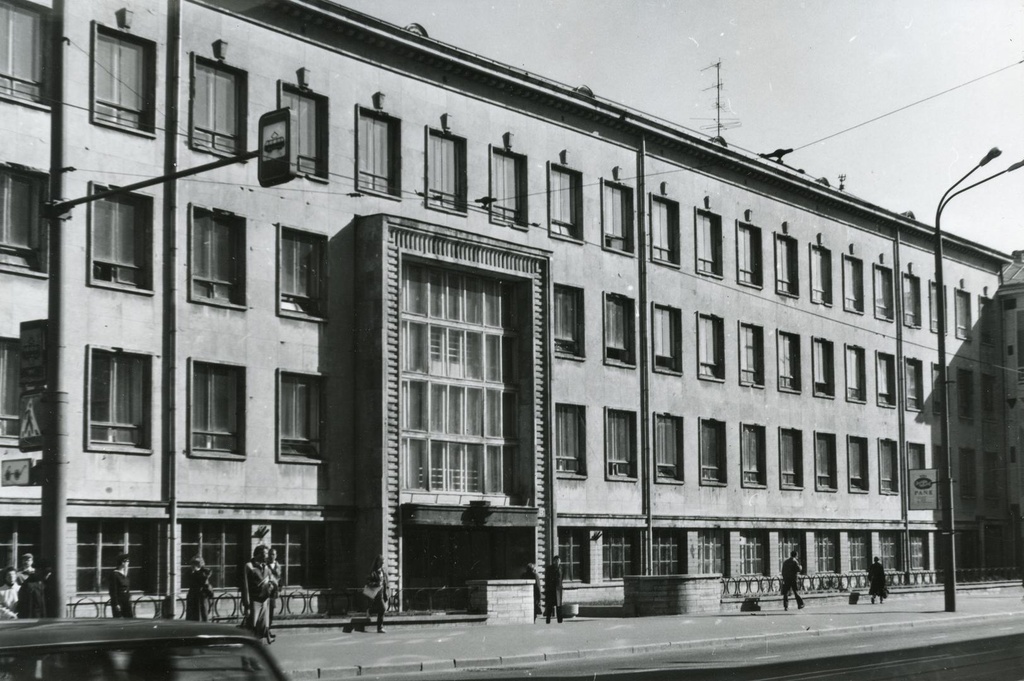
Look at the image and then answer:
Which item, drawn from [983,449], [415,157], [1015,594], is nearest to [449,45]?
[415,157]

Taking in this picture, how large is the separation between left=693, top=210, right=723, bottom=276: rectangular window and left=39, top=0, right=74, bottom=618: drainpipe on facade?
2979 centimetres

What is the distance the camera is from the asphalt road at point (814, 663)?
702 inches

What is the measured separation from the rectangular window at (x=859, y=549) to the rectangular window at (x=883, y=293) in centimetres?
915

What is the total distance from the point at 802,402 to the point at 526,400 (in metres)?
16.8

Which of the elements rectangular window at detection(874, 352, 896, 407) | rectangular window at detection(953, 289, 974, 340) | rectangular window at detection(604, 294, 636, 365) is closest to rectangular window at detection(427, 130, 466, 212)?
rectangular window at detection(604, 294, 636, 365)

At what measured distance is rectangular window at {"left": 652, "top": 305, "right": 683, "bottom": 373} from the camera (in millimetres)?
41125

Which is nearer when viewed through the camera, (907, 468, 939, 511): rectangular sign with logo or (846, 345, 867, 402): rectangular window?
(907, 468, 939, 511): rectangular sign with logo

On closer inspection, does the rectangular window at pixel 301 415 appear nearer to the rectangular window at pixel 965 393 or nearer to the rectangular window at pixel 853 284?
the rectangular window at pixel 853 284

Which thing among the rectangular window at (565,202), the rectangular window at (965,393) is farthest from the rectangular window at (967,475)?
the rectangular window at (565,202)

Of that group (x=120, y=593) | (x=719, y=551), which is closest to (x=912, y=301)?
(x=719, y=551)

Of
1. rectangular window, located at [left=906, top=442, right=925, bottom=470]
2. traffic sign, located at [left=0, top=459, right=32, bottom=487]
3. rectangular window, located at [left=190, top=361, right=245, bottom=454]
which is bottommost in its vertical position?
traffic sign, located at [left=0, top=459, right=32, bottom=487]

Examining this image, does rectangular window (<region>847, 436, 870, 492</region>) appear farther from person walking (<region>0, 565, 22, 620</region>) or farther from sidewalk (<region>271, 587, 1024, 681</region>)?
person walking (<region>0, 565, 22, 620</region>)

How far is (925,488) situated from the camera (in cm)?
3438

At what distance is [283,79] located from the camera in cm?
2994
